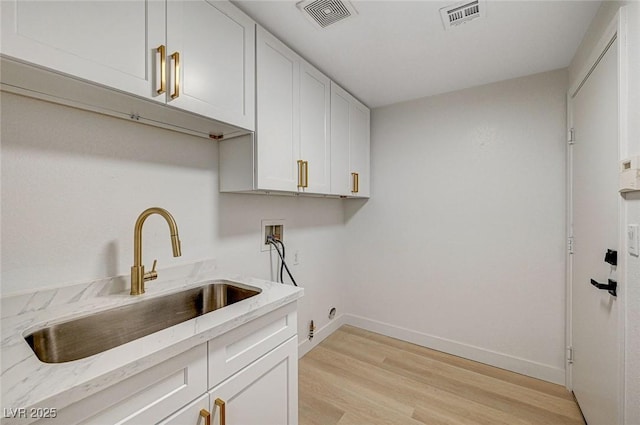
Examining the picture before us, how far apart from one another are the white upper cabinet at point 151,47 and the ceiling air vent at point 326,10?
30cm

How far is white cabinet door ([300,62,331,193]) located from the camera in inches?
71.1

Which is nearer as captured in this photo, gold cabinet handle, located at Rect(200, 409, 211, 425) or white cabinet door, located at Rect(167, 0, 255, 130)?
gold cabinet handle, located at Rect(200, 409, 211, 425)

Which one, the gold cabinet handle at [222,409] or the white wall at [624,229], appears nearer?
the gold cabinet handle at [222,409]

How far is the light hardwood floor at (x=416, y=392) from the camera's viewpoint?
1637 millimetres

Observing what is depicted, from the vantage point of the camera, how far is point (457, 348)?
2.32m

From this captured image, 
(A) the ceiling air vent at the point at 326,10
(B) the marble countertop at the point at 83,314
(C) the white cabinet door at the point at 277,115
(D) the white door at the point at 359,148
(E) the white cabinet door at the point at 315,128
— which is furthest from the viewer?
(D) the white door at the point at 359,148

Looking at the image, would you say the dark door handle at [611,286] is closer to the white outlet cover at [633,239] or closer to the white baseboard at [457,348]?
the white outlet cover at [633,239]

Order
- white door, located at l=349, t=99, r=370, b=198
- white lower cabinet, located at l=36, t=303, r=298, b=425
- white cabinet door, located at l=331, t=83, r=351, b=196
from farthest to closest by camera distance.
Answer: white door, located at l=349, t=99, r=370, b=198 < white cabinet door, located at l=331, t=83, r=351, b=196 < white lower cabinet, located at l=36, t=303, r=298, b=425

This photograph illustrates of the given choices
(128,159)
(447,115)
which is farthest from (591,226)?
(128,159)

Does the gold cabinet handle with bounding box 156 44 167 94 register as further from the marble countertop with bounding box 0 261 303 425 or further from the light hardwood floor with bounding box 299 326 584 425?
the light hardwood floor with bounding box 299 326 584 425

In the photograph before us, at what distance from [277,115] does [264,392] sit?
138 cm

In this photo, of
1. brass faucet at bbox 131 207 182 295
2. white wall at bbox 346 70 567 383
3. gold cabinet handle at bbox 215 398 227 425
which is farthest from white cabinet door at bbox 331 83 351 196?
gold cabinet handle at bbox 215 398 227 425

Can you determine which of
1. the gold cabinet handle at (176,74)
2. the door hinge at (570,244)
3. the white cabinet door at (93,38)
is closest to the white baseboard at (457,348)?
the door hinge at (570,244)

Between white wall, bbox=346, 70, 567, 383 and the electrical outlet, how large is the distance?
1.04 m
